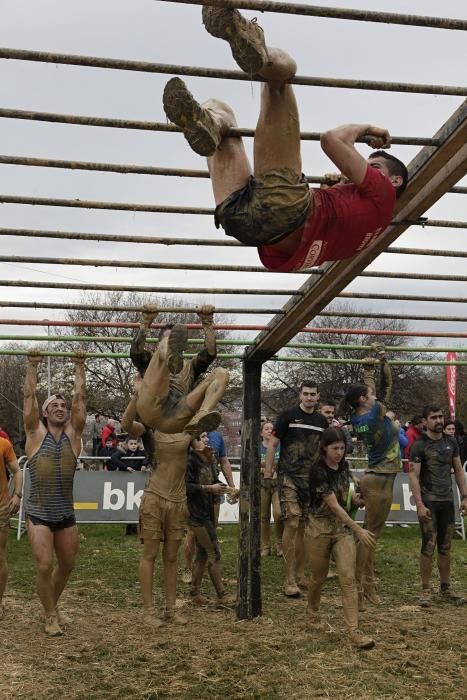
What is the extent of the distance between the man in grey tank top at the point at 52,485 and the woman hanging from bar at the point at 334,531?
2.15 meters

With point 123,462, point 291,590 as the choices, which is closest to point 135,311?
point 291,590

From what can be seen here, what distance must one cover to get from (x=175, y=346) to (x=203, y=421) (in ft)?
1.84

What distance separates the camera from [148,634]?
21.6 feet

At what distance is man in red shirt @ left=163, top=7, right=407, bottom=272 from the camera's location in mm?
3367

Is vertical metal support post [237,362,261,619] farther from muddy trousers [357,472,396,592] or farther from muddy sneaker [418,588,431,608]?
muddy sneaker [418,588,431,608]

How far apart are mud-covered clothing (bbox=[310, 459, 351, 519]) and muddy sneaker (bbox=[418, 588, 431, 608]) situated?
1873mm

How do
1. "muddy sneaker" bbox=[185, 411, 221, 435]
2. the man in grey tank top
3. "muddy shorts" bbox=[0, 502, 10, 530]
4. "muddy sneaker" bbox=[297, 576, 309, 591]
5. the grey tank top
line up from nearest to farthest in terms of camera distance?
"muddy sneaker" bbox=[185, 411, 221, 435]
the man in grey tank top
the grey tank top
"muddy shorts" bbox=[0, 502, 10, 530]
"muddy sneaker" bbox=[297, 576, 309, 591]

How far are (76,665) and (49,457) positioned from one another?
1894 millimetres

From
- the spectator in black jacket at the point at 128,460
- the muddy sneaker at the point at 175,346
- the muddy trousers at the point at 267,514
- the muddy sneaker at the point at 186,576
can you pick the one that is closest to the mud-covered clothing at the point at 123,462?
the spectator in black jacket at the point at 128,460

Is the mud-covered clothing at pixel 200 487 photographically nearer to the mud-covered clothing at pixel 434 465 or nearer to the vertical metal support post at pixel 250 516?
the vertical metal support post at pixel 250 516

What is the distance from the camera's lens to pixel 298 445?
8.27m

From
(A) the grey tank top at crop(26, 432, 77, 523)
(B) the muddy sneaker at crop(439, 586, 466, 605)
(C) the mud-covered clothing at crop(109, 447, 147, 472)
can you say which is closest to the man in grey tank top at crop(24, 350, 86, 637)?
(A) the grey tank top at crop(26, 432, 77, 523)

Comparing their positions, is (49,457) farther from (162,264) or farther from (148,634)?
(162,264)

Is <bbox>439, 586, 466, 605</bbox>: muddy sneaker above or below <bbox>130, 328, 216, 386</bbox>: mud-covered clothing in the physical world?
below
